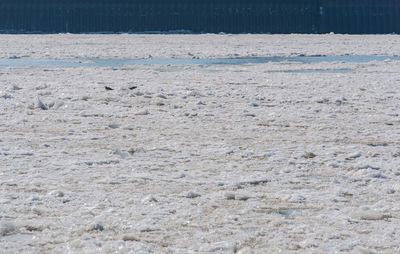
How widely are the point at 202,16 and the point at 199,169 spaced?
3182 centimetres

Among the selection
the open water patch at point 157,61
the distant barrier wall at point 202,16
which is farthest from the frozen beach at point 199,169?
the distant barrier wall at point 202,16

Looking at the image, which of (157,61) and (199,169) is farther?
(157,61)

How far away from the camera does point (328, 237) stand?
292 centimetres

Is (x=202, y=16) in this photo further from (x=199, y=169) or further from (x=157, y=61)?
(x=199, y=169)

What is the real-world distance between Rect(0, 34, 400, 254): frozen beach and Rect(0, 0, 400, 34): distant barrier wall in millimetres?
26355

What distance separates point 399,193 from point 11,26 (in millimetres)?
34514

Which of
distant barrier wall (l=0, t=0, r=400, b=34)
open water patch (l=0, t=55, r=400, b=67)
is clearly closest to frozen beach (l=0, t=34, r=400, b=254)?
open water patch (l=0, t=55, r=400, b=67)

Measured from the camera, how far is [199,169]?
433cm

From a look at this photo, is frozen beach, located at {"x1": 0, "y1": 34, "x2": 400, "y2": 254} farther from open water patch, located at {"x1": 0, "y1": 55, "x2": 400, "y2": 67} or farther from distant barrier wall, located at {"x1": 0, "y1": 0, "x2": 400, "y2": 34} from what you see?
distant barrier wall, located at {"x1": 0, "y1": 0, "x2": 400, "y2": 34}

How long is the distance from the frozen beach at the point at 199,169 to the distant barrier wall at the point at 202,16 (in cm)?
2635

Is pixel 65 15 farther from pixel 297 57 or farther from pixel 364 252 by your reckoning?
pixel 364 252

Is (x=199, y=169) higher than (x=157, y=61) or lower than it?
lower

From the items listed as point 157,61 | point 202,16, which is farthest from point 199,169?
point 202,16

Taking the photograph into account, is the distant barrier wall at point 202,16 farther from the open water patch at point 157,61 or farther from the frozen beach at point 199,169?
the frozen beach at point 199,169
